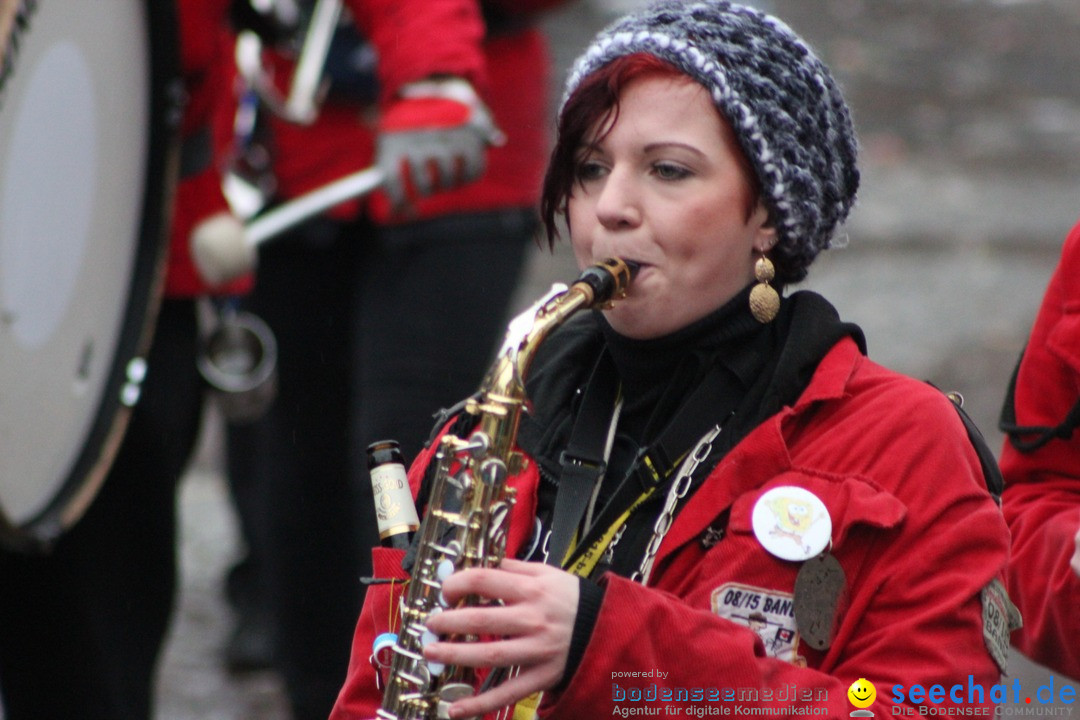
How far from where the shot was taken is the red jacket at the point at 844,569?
1.92 metres

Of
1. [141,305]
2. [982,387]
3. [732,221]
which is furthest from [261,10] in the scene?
[982,387]

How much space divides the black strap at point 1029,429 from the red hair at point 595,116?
619 mm

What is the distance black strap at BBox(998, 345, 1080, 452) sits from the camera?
8.21ft

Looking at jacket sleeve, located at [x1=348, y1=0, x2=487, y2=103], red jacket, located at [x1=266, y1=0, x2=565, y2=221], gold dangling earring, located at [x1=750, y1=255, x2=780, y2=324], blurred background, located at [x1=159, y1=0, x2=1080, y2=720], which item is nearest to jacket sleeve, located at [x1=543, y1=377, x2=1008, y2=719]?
gold dangling earring, located at [x1=750, y1=255, x2=780, y2=324]

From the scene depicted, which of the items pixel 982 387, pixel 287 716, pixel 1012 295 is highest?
pixel 1012 295

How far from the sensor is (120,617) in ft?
11.2

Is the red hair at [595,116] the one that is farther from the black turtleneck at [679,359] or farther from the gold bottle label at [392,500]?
the gold bottle label at [392,500]

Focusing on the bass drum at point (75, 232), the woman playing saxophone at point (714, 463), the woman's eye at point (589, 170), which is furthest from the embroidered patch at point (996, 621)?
the bass drum at point (75, 232)

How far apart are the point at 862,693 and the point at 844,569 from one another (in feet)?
0.52

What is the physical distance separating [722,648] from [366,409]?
179 cm

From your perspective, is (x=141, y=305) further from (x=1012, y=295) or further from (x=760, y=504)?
(x=1012, y=295)

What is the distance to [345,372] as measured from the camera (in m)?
3.94

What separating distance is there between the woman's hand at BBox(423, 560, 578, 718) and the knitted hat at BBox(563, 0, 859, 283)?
26.3 inches

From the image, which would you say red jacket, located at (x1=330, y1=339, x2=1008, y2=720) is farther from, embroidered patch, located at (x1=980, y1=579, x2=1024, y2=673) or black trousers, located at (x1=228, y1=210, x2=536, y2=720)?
black trousers, located at (x1=228, y1=210, x2=536, y2=720)
